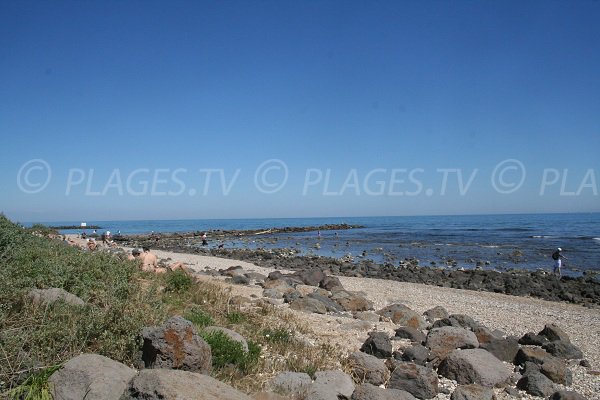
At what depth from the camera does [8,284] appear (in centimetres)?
592

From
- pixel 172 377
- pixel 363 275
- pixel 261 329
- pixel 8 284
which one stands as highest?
pixel 8 284

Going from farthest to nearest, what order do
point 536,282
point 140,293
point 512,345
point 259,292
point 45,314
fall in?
point 536,282, point 259,292, point 512,345, point 140,293, point 45,314

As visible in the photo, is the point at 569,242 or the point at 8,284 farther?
the point at 569,242

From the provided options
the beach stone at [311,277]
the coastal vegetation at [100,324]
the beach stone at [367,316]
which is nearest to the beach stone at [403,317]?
the beach stone at [367,316]

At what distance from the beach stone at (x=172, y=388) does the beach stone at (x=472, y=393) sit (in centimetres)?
394

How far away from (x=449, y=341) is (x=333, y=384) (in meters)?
4.04

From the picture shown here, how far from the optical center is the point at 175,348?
5016 millimetres

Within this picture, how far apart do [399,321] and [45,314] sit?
8.67m

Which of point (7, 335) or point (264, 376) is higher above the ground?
point (7, 335)

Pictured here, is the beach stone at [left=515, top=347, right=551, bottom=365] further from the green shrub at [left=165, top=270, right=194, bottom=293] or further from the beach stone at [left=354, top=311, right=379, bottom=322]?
the green shrub at [left=165, top=270, right=194, bottom=293]

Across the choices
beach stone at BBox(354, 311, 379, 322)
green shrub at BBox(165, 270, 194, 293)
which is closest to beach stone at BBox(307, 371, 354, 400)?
green shrub at BBox(165, 270, 194, 293)

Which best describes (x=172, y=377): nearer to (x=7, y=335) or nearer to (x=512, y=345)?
(x=7, y=335)

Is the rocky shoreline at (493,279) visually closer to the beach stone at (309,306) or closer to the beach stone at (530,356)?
the beach stone at (530,356)

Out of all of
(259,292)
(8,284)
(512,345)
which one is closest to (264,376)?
(8,284)
